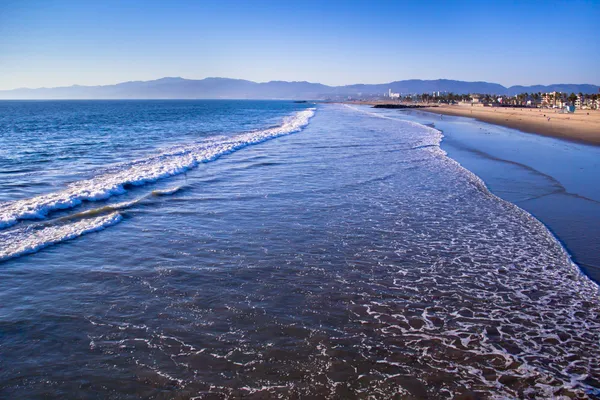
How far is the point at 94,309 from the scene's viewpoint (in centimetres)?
641

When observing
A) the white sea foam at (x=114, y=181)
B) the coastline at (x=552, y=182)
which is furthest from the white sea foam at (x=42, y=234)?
the coastline at (x=552, y=182)

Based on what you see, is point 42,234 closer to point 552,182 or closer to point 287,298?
point 287,298

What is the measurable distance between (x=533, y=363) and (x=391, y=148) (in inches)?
887

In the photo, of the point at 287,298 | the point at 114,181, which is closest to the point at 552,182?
the point at 287,298

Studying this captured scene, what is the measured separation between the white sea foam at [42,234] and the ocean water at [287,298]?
8 cm

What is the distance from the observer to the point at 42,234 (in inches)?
390

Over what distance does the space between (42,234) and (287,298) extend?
7216mm

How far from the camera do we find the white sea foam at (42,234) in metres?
8.88

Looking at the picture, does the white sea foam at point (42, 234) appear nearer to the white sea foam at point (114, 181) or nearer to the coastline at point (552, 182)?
the white sea foam at point (114, 181)

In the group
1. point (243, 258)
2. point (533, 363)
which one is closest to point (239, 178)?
point (243, 258)

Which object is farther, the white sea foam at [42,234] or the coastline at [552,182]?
the coastline at [552,182]

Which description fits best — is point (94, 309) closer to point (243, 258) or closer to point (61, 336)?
point (61, 336)

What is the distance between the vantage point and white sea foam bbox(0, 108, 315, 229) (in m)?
11.6

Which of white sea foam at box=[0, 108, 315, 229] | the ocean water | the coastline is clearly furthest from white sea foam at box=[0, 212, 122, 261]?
the coastline
